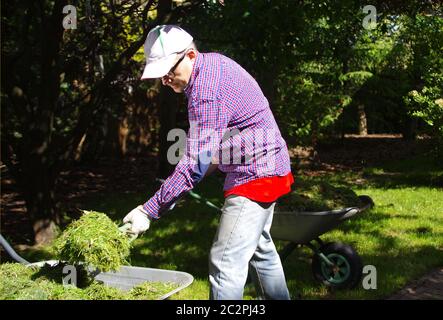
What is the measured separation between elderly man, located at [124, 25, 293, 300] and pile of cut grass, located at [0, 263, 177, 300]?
0.39 meters

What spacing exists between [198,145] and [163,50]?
514mm

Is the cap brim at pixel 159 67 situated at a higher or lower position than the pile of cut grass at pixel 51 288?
higher

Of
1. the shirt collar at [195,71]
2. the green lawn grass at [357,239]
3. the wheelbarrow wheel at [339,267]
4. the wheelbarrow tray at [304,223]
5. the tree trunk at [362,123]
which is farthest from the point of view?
the tree trunk at [362,123]

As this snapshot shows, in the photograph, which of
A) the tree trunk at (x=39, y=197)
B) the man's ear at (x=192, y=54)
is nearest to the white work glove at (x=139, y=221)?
the man's ear at (x=192, y=54)

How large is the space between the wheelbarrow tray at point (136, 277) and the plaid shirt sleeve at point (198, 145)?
0.59 meters

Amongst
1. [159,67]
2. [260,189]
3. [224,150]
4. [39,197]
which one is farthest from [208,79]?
[39,197]

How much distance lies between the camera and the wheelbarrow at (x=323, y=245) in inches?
167

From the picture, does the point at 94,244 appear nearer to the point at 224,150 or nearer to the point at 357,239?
the point at 224,150

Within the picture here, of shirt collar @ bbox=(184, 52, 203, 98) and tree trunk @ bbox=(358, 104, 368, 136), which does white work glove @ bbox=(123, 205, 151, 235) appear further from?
tree trunk @ bbox=(358, 104, 368, 136)

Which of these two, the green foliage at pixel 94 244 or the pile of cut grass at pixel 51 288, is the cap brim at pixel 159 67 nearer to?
the green foliage at pixel 94 244

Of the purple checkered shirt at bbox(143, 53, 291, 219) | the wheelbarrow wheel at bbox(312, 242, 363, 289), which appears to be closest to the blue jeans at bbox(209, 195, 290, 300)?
the purple checkered shirt at bbox(143, 53, 291, 219)

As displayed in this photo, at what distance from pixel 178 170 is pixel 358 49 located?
951 centimetres

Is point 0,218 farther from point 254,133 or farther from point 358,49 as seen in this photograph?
point 358,49
